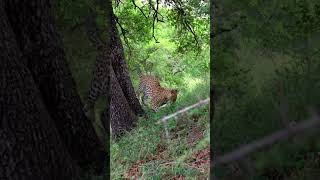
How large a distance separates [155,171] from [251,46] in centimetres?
192

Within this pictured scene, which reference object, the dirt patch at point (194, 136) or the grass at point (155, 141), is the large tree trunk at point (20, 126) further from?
the dirt patch at point (194, 136)

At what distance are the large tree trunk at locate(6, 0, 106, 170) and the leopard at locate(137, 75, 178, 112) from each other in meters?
5.11

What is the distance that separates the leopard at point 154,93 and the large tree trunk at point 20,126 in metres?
6.05

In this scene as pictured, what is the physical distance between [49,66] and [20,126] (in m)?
1.01

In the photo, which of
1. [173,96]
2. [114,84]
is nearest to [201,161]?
[114,84]

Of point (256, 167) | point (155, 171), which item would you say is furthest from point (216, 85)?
point (256, 167)

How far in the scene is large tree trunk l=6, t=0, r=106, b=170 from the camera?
369 centimetres

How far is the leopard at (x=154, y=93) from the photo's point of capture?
9398mm

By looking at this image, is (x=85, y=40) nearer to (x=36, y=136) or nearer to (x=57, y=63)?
(x=57, y=63)

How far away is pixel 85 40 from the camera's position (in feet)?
20.7

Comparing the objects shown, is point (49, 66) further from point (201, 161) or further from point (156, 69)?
point (156, 69)

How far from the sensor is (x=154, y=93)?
9.59m

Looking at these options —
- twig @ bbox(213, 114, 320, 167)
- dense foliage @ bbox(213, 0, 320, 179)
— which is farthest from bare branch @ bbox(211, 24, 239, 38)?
twig @ bbox(213, 114, 320, 167)

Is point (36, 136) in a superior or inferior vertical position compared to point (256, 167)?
inferior
